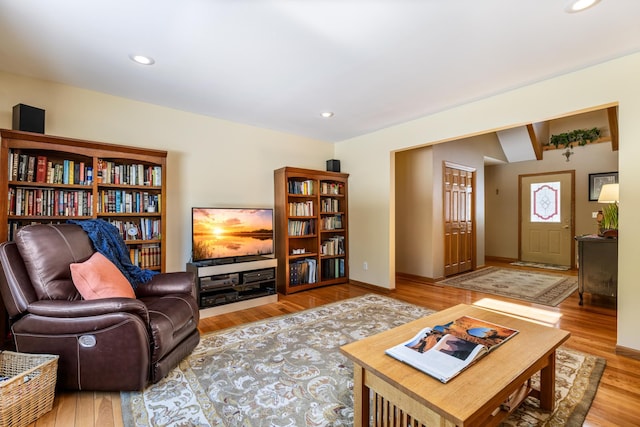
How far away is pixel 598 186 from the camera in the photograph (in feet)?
18.3

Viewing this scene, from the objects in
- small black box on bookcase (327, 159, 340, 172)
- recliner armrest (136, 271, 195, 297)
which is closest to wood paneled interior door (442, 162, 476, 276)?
small black box on bookcase (327, 159, 340, 172)

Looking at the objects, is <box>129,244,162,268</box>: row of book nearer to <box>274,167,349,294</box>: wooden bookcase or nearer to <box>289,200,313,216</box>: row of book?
<box>274,167,349,294</box>: wooden bookcase

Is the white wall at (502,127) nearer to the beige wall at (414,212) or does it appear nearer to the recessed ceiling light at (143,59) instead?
the beige wall at (414,212)

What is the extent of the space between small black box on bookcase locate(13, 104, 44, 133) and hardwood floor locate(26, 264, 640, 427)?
6.97ft

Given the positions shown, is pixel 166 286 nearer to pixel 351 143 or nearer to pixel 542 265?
pixel 351 143

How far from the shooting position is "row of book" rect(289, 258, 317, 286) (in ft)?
13.6

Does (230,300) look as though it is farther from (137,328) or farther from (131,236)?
(137,328)

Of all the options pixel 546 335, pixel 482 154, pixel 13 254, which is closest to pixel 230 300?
pixel 13 254

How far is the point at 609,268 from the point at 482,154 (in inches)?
128

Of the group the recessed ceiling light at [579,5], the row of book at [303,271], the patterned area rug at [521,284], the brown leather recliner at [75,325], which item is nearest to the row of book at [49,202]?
the brown leather recliner at [75,325]

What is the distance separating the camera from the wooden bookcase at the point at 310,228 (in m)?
4.11

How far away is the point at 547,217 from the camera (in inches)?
248

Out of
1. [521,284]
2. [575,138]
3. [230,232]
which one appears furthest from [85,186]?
[575,138]

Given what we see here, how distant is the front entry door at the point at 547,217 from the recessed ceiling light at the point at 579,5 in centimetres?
558
